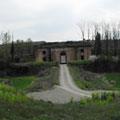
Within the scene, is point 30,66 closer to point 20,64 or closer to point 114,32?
point 20,64

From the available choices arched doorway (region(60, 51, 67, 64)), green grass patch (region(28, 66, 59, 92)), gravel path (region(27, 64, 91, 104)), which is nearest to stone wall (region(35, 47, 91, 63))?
arched doorway (region(60, 51, 67, 64))

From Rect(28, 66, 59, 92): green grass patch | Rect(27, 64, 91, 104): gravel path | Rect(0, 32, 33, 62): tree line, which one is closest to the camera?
Rect(27, 64, 91, 104): gravel path

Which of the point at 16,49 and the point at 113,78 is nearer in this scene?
the point at 113,78

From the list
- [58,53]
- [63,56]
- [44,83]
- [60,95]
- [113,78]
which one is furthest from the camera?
[63,56]

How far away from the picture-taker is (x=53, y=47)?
113m

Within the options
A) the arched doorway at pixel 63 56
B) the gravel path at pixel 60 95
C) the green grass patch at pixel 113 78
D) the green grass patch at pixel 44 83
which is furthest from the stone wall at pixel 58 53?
the gravel path at pixel 60 95

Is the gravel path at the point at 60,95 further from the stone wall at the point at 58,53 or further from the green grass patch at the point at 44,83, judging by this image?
the stone wall at the point at 58,53

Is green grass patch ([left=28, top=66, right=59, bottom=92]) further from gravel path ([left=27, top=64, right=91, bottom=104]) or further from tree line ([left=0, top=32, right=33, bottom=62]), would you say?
tree line ([left=0, top=32, right=33, bottom=62])

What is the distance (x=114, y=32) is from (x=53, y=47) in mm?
17623

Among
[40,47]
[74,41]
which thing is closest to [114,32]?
[74,41]

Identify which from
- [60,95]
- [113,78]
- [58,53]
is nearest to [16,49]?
[58,53]

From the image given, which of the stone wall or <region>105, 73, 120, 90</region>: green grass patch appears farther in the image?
the stone wall

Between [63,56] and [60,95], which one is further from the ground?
[63,56]

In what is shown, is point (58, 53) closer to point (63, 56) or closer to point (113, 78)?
point (63, 56)
